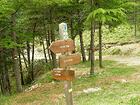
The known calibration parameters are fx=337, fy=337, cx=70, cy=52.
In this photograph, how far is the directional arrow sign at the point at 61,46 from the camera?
9.65 meters

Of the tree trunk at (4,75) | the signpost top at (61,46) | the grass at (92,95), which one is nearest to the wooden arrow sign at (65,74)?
the signpost top at (61,46)

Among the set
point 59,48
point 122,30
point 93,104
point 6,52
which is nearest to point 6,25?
point 6,52

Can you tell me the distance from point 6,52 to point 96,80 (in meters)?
11.1

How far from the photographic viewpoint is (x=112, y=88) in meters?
18.6

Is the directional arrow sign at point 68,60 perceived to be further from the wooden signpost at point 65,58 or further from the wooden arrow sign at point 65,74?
the wooden arrow sign at point 65,74

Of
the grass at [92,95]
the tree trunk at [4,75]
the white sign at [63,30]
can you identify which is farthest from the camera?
the tree trunk at [4,75]

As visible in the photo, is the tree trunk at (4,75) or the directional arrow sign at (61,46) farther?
the tree trunk at (4,75)

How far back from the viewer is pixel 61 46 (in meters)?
9.70

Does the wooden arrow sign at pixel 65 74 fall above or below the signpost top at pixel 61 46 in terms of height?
below

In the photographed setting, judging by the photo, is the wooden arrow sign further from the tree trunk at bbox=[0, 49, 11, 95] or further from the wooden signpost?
the tree trunk at bbox=[0, 49, 11, 95]

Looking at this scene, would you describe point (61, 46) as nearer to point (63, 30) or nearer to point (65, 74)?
point (63, 30)

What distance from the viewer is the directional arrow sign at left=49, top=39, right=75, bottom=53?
9.65 metres

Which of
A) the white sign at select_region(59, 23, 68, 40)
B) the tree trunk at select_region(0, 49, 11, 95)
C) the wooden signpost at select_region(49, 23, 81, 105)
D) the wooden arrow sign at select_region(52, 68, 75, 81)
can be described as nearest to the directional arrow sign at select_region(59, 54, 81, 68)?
the wooden signpost at select_region(49, 23, 81, 105)

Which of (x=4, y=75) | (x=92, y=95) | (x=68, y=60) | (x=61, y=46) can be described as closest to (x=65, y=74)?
(x=68, y=60)
